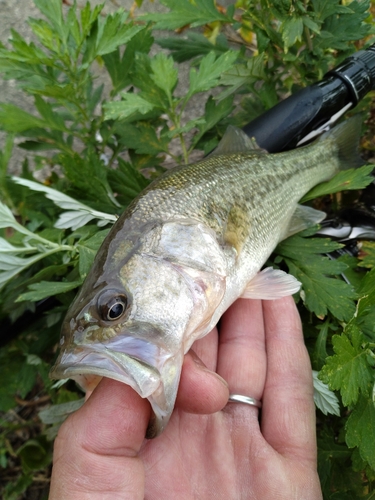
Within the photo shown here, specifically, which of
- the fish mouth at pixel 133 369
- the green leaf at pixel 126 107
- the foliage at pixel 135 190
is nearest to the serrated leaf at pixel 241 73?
the foliage at pixel 135 190

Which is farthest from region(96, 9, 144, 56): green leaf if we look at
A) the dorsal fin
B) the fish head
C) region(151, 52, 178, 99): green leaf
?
the fish head

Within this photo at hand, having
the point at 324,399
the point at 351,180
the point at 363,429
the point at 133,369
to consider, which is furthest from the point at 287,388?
the point at 351,180

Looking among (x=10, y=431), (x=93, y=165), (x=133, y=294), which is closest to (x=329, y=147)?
(x=93, y=165)

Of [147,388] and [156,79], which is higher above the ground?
[156,79]

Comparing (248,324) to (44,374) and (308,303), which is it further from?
(44,374)

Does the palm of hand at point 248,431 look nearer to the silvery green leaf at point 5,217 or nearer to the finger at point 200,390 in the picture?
the finger at point 200,390

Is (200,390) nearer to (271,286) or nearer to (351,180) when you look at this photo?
(271,286)
